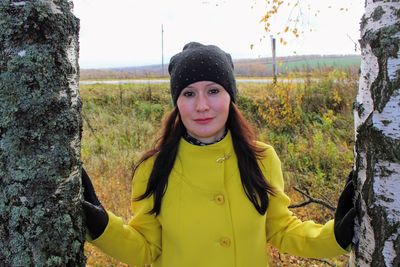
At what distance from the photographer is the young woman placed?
5.50 feet

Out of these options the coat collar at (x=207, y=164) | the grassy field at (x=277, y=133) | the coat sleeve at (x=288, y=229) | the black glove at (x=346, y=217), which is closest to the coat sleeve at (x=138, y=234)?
the coat collar at (x=207, y=164)

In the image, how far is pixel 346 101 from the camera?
861cm

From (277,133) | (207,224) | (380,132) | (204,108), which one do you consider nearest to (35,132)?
(204,108)

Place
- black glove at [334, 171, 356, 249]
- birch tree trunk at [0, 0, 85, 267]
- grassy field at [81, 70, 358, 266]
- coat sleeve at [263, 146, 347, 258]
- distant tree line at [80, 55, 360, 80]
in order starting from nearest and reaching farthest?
birch tree trunk at [0, 0, 85, 267]
black glove at [334, 171, 356, 249]
coat sleeve at [263, 146, 347, 258]
grassy field at [81, 70, 358, 266]
distant tree line at [80, 55, 360, 80]

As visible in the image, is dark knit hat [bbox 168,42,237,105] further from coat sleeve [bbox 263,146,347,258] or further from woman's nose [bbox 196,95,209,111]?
coat sleeve [bbox 263,146,347,258]

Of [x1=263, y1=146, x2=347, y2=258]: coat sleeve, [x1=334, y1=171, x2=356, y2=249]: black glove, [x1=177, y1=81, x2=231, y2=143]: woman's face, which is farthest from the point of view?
[x1=177, y1=81, x2=231, y2=143]: woman's face

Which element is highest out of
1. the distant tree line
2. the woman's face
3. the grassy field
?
the distant tree line

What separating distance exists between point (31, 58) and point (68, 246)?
1.88 feet

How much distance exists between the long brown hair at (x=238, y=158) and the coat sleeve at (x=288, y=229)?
0.07m

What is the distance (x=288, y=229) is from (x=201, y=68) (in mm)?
838

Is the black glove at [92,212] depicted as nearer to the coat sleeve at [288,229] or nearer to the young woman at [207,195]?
the young woman at [207,195]

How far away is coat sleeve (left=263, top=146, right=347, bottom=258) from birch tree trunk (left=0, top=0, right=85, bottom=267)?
983mm

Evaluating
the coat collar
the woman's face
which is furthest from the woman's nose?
the coat collar

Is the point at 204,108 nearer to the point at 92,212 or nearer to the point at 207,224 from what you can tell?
the point at 207,224
